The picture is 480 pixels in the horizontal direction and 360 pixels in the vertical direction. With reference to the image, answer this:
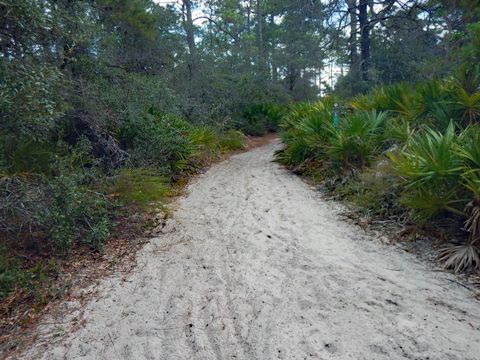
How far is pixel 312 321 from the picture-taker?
9.08 feet

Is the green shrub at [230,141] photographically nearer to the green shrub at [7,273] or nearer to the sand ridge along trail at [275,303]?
the sand ridge along trail at [275,303]

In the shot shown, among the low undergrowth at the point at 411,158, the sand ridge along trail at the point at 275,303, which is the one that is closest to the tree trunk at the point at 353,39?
the low undergrowth at the point at 411,158

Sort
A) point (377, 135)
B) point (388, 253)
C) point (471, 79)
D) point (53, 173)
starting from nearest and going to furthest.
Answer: point (388, 253) < point (53, 173) < point (471, 79) < point (377, 135)

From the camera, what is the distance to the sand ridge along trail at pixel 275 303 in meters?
2.51

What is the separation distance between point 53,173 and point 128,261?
5.57ft

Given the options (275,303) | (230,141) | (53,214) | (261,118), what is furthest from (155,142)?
(261,118)

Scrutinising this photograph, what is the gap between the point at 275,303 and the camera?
3.07 m

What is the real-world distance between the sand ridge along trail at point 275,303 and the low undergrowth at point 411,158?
61 cm

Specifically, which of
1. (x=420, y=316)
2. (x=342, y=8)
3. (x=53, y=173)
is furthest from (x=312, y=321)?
(x=342, y=8)

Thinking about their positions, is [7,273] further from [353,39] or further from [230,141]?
[353,39]

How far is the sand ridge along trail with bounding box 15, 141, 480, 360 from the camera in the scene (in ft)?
8.23

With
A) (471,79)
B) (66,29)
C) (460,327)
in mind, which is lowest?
(460,327)

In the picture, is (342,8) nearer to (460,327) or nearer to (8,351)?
(460,327)

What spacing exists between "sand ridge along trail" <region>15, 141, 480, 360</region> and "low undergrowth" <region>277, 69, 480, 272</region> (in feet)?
2.00
